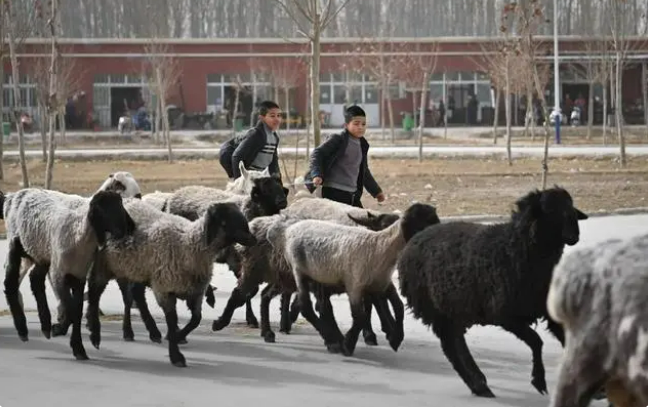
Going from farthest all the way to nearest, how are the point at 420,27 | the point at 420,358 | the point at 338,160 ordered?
the point at 420,27
the point at 338,160
the point at 420,358

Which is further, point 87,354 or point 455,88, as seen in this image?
point 455,88

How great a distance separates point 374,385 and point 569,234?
163cm

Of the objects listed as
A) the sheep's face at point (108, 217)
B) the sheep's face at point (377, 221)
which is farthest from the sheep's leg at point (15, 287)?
the sheep's face at point (377, 221)

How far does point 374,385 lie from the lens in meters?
9.59

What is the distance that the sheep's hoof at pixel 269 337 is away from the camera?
38.0ft

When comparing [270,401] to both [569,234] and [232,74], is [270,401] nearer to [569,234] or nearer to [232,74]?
[569,234]

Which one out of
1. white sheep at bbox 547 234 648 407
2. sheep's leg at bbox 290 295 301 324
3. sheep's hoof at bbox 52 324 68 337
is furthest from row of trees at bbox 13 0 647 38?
white sheep at bbox 547 234 648 407

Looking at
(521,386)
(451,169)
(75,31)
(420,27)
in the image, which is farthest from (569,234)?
(420,27)

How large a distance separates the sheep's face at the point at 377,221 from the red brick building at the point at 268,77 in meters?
54.0

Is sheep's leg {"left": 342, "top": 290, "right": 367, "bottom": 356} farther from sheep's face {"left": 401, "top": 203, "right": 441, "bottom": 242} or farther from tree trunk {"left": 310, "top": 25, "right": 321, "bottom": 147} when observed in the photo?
tree trunk {"left": 310, "top": 25, "right": 321, "bottom": 147}

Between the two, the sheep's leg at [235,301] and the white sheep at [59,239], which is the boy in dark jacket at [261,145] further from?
the white sheep at [59,239]

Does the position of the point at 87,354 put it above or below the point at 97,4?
below

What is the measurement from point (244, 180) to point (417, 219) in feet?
11.8

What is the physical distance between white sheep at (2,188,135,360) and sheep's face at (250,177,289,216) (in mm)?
1638
